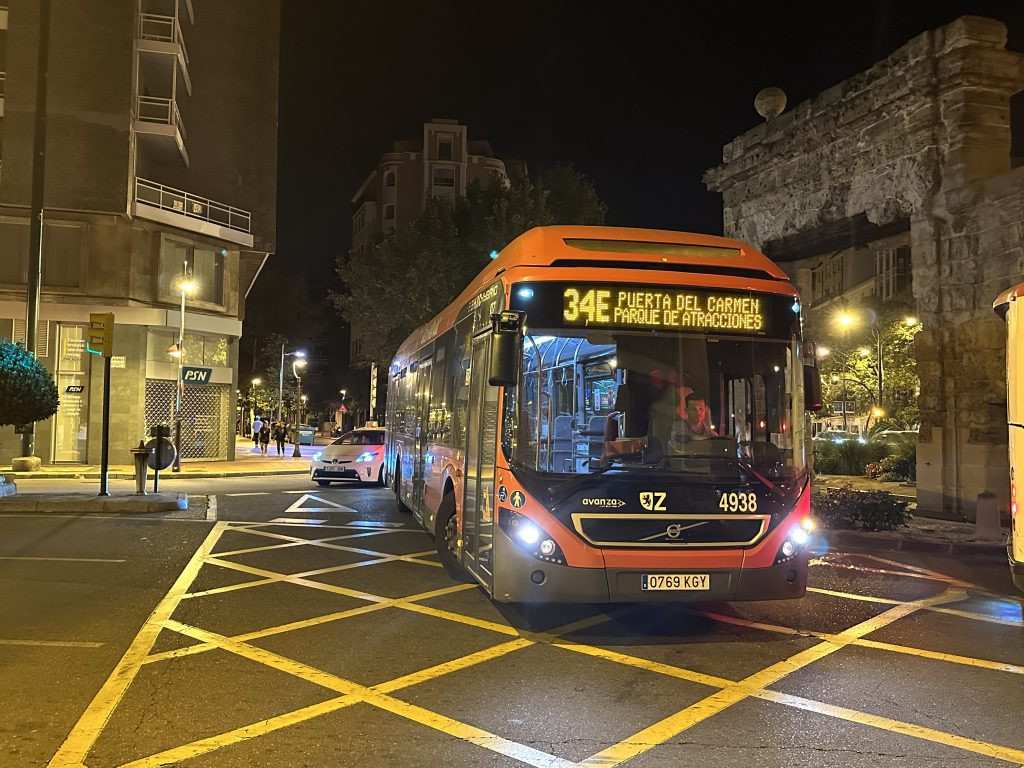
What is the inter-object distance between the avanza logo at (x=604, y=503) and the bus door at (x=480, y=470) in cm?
84

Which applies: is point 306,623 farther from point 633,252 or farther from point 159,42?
point 159,42

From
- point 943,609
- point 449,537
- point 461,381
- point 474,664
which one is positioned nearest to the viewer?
point 474,664

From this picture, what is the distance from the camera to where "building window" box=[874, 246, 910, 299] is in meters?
53.8

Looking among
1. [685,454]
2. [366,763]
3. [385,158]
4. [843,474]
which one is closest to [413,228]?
[843,474]

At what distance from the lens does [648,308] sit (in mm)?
6691

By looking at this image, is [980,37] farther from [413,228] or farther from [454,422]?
[413,228]

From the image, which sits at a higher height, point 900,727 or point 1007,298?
point 1007,298

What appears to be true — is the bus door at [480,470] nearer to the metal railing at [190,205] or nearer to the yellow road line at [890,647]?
the yellow road line at [890,647]

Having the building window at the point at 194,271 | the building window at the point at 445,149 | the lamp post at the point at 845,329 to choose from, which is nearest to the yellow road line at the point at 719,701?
the building window at the point at 194,271

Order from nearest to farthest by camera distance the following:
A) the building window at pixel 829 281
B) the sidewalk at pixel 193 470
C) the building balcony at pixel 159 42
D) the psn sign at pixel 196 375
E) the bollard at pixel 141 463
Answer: the bollard at pixel 141 463 < the sidewalk at pixel 193 470 < the building balcony at pixel 159 42 < the psn sign at pixel 196 375 < the building window at pixel 829 281

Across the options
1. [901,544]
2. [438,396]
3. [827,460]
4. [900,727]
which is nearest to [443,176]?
[827,460]

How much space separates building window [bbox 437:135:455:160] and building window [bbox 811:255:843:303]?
3755 cm

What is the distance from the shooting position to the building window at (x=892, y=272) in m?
53.8

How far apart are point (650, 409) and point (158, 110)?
29.7m
